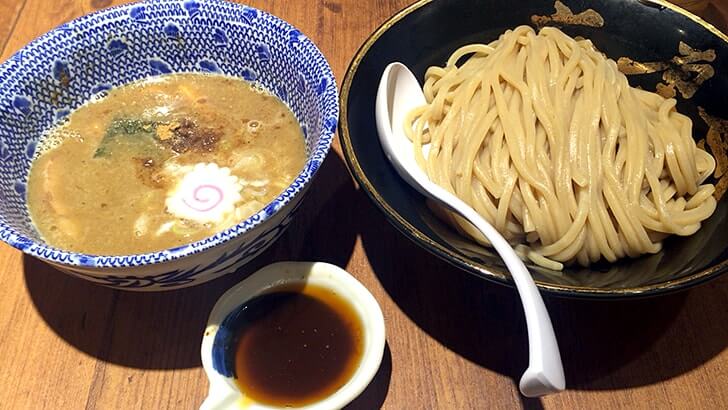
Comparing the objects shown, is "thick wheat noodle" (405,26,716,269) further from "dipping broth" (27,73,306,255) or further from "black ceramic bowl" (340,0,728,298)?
"dipping broth" (27,73,306,255)

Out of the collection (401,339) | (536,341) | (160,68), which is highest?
(160,68)

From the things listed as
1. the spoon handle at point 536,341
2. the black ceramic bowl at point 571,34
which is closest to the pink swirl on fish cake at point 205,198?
the black ceramic bowl at point 571,34

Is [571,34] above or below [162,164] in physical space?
above

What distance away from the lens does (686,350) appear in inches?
40.8

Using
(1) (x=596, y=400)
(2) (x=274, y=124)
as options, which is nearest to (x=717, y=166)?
(1) (x=596, y=400)

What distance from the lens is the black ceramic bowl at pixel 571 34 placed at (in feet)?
3.09

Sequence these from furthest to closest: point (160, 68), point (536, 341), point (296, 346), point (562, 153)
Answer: point (160, 68) → point (562, 153) → point (296, 346) → point (536, 341)

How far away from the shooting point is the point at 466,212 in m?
1.04

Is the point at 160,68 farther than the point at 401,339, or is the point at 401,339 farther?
the point at 160,68

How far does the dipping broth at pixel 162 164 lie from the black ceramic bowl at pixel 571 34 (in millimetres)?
160

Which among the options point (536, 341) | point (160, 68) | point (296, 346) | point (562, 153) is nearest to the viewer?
point (536, 341)

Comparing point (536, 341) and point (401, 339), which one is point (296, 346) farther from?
point (536, 341)

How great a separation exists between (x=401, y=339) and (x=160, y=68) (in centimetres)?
80

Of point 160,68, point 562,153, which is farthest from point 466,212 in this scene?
point 160,68
